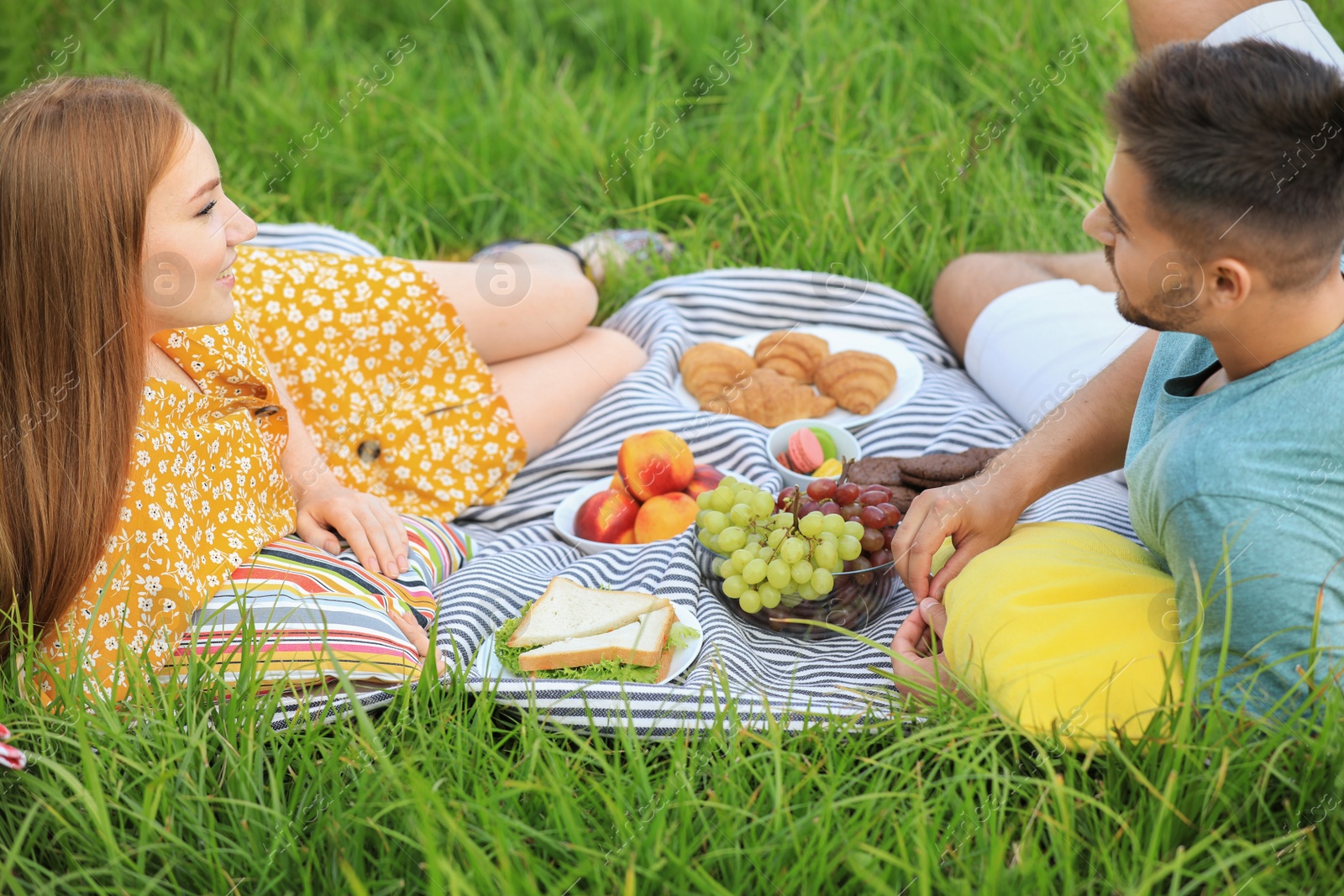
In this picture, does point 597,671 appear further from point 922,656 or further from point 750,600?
point 922,656

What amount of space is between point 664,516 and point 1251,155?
1.49 meters

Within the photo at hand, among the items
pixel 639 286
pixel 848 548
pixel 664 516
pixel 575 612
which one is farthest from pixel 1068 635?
pixel 639 286

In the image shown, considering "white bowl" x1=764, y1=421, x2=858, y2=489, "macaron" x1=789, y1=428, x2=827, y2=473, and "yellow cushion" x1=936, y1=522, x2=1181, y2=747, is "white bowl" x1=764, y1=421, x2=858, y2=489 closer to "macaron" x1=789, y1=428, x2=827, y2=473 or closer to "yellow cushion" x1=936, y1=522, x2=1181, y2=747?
"macaron" x1=789, y1=428, x2=827, y2=473

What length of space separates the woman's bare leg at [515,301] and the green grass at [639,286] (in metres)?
0.54

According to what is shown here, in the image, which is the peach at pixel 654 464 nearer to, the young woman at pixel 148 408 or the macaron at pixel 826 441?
the macaron at pixel 826 441

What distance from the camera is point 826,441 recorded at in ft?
9.09

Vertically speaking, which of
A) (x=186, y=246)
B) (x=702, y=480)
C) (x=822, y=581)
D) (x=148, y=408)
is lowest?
(x=702, y=480)

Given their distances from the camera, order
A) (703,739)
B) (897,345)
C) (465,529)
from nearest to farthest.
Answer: (703,739), (465,529), (897,345)

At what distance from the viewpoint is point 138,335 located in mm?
2025

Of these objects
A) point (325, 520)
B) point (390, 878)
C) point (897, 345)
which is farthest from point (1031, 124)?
point (390, 878)

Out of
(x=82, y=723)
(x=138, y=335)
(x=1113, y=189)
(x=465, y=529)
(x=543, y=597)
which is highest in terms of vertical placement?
(x=1113, y=189)

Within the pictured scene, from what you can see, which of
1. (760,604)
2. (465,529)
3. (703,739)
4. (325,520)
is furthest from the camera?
(465,529)

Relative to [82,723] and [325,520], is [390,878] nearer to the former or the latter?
[82,723]

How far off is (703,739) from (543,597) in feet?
1.78
